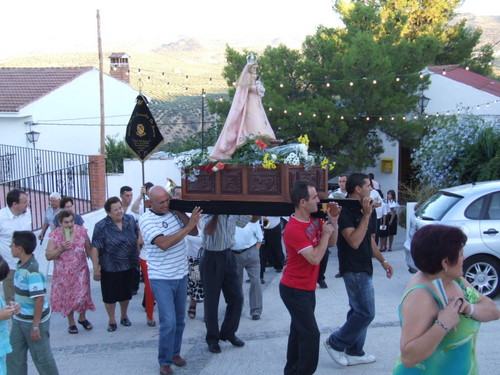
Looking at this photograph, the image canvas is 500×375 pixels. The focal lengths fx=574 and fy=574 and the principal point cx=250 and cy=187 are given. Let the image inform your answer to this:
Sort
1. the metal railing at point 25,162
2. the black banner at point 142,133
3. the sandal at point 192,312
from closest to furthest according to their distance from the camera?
the sandal at point 192,312 < the black banner at point 142,133 < the metal railing at point 25,162

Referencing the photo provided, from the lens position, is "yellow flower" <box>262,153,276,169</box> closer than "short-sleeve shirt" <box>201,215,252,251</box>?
Yes

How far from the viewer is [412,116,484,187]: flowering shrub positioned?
1401cm

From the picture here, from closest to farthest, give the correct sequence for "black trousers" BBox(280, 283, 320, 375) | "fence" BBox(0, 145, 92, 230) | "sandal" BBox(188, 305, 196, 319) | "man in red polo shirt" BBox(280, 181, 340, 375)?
"man in red polo shirt" BBox(280, 181, 340, 375)
"black trousers" BBox(280, 283, 320, 375)
"sandal" BBox(188, 305, 196, 319)
"fence" BBox(0, 145, 92, 230)

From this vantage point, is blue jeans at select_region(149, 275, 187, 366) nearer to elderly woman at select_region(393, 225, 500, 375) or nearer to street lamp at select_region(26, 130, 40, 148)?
elderly woman at select_region(393, 225, 500, 375)

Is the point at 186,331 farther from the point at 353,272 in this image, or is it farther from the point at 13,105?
the point at 13,105

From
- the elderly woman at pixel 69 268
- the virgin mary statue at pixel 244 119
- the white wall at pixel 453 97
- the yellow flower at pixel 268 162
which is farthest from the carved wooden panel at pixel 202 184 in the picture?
the white wall at pixel 453 97

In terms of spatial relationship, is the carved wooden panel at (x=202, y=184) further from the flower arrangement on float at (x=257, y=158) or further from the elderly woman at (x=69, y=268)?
the elderly woman at (x=69, y=268)

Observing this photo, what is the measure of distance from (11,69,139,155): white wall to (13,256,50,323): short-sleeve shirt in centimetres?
1923

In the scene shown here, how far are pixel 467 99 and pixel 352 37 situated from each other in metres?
5.50

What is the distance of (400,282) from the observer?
9.60 m

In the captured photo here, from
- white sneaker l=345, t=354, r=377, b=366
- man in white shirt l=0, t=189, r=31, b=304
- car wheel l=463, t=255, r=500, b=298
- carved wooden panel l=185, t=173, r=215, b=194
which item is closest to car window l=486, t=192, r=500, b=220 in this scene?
car wheel l=463, t=255, r=500, b=298

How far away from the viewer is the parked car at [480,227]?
834 centimetres

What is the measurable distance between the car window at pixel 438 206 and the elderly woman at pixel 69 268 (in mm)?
4987

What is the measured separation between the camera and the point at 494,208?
8484 mm
